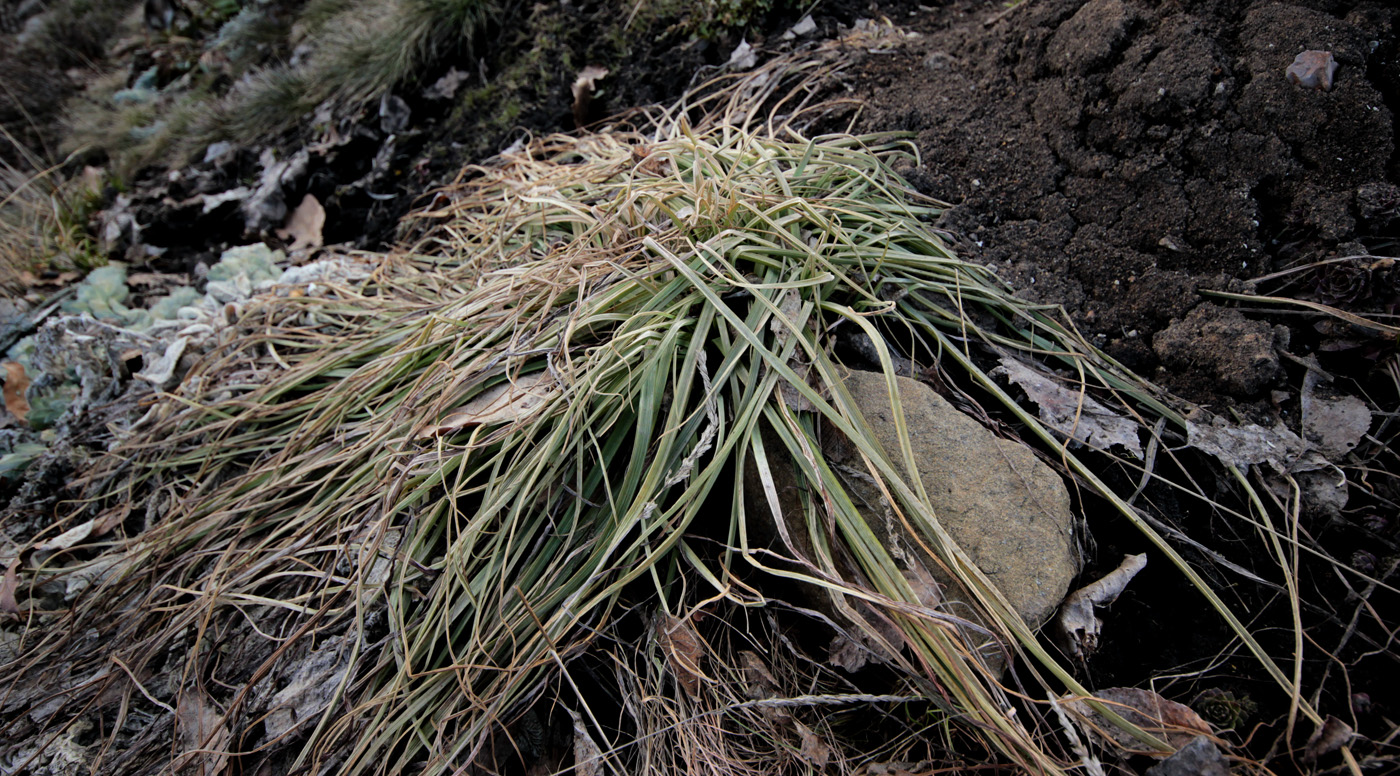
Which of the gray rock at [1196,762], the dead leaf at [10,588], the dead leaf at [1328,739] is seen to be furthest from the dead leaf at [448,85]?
→ the dead leaf at [1328,739]

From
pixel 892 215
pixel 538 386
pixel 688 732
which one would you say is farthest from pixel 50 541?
pixel 892 215

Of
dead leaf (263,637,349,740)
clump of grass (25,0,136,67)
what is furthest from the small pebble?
clump of grass (25,0,136,67)

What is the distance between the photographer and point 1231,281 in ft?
4.53

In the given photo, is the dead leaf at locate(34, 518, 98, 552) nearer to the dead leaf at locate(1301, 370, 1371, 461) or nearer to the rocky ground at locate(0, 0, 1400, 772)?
the rocky ground at locate(0, 0, 1400, 772)

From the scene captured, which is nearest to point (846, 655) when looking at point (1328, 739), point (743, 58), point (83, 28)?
point (1328, 739)

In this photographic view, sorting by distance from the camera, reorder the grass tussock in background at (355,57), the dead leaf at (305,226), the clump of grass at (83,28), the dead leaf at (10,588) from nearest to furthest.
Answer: the dead leaf at (10,588), the dead leaf at (305,226), the grass tussock in background at (355,57), the clump of grass at (83,28)

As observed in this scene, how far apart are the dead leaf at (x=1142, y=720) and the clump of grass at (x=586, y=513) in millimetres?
68

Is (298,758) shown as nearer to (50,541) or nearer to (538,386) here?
(538,386)

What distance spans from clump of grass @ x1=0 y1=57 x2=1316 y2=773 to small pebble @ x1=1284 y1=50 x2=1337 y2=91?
704 millimetres

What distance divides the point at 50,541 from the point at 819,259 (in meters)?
2.03

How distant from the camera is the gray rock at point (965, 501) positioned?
3.79 feet

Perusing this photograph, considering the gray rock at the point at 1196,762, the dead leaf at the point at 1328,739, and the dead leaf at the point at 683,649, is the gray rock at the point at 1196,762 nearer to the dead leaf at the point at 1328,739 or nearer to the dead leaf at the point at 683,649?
the dead leaf at the point at 1328,739

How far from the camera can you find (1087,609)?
1.16 meters

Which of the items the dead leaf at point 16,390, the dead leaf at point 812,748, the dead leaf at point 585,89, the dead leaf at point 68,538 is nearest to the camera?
the dead leaf at point 812,748
